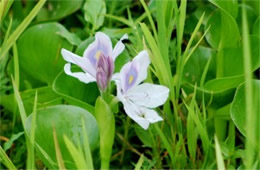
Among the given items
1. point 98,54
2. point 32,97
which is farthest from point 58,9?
point 98,54

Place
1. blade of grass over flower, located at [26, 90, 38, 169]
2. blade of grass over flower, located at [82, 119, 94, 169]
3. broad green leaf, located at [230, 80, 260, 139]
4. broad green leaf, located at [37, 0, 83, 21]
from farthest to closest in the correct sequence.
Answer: broad green leaf, located at [37, 0, 83, 21], broad green leaf, located at [230, 80, 260, 139], blade of grass over flower, located at [26, 90, 38, 169], blade of grass over flower, located at [82, 119, 94, 169]

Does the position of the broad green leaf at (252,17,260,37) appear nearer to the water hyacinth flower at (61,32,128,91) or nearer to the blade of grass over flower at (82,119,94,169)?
the water hyacinth flower at (61,32,128,91)

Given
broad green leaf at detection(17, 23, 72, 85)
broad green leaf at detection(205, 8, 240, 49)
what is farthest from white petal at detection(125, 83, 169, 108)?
broad green leaf at detection(17, 23, 72, 85)

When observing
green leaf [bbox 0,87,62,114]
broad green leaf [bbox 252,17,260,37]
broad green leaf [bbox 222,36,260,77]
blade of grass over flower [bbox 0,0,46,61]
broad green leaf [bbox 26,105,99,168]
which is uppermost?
blade of grass over flower [bbox 0,0,46,61]

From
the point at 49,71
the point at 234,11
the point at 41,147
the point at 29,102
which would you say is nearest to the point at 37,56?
the point at 49,71

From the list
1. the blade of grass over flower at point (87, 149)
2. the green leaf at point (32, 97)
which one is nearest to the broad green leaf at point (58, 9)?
the green leaf at point (32, 97)

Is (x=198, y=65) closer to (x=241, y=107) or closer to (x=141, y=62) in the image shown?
(x=241, y=107)
